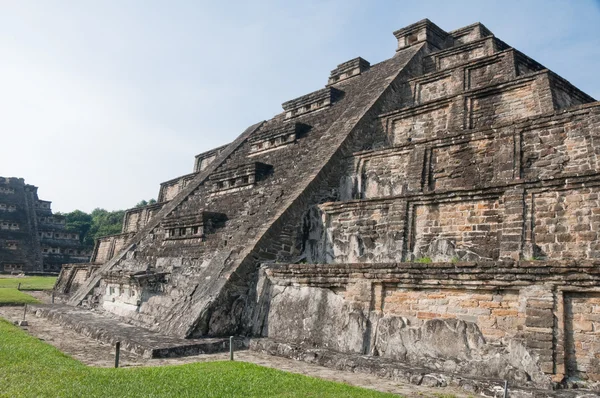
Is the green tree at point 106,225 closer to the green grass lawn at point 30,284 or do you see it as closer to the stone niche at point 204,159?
the green grass lawn at point 30,284

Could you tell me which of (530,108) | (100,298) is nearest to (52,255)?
(100,298)

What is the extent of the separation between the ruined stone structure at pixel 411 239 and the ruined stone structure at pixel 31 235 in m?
28.7

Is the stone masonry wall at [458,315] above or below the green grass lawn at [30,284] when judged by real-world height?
above

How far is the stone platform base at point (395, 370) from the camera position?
16.2 ft

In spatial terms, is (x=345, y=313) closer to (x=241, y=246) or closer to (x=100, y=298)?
(x=241, y=246)

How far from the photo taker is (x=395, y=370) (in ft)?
19.4

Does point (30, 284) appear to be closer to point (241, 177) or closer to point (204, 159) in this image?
point (204, 159)

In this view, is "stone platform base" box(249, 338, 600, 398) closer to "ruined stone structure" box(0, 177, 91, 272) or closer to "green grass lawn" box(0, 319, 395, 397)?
"green grass lawn" box(0, 319, 395, 397)

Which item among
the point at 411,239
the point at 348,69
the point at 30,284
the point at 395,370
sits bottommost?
the point at 30,284

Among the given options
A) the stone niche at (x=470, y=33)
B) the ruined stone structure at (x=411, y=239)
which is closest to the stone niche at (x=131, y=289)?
the ruined stone structure at (x=411, y=239)

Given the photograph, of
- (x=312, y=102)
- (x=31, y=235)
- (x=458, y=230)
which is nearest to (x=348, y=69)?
(x=312, y=102)

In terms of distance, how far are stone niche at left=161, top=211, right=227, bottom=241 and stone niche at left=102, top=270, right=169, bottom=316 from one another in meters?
1.32

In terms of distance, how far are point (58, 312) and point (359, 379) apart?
7789mm

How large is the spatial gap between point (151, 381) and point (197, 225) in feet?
20.1
